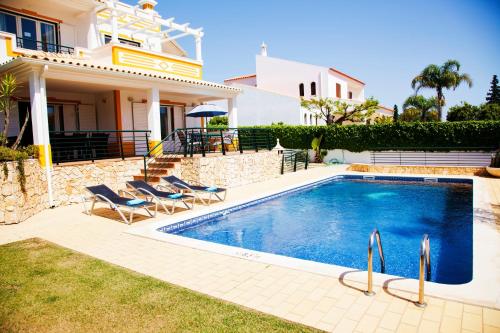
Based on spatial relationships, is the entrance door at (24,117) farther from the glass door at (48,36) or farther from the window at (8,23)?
the window at (8,23)

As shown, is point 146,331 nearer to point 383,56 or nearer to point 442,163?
point 442,163

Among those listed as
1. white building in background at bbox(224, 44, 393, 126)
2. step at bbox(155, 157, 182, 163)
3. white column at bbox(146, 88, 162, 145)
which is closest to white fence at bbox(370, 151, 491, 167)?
white building in background at bbox(224, 44, 393, 126)

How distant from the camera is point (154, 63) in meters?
17.4

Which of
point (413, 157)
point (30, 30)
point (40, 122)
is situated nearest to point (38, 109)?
point (40, 122)

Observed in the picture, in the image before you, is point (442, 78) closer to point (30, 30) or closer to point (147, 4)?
point (147, 4)

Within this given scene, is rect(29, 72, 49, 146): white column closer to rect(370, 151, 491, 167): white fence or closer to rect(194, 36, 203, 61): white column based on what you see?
rect(194, 36, 203, 61): white column

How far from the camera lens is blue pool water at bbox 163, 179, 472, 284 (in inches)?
297

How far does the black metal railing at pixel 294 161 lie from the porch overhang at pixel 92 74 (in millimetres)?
7564

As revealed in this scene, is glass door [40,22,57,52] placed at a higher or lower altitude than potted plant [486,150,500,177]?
higher

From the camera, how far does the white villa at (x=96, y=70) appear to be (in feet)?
46.4

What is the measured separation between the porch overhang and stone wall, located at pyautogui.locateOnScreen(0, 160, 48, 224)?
3166mm

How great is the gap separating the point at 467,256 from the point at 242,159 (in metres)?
10.5

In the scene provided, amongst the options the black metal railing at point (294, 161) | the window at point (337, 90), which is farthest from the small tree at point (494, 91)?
the black metal railing at point (294, 161)

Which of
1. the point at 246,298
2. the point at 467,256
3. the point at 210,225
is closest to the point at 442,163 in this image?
the point at 467,256
